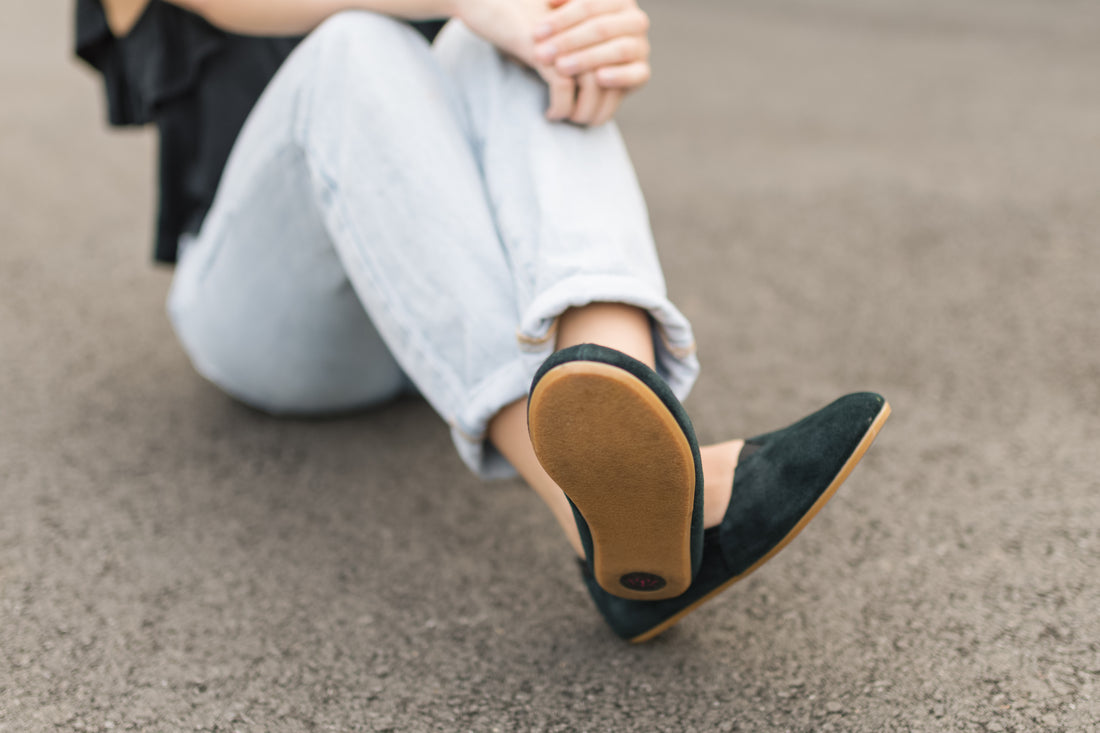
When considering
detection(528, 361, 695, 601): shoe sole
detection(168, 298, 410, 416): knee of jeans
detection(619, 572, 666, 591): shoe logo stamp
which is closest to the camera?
detection(528, 361, 695, 601): shoe sole

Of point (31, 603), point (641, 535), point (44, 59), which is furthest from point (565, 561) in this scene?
point (44, 59)

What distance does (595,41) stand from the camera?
0.71m

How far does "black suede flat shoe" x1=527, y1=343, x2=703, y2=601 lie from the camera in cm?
49

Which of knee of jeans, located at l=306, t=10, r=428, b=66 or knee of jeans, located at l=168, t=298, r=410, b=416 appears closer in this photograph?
knee of jeans, located at l=306, t=10, r=428, b=66

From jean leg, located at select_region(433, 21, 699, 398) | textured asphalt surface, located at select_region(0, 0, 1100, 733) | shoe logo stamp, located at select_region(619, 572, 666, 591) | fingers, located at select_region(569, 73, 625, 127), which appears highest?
fingers, located at select_region(569, 73, 625, 127)

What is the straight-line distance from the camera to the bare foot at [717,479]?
0.60m

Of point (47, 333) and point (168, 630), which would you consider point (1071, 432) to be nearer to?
point (168, 630)

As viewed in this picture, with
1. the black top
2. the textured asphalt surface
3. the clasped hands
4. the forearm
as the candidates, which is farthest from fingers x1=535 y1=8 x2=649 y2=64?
the textured asphalt surface

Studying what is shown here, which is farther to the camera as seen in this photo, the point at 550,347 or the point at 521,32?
the point at 521,32

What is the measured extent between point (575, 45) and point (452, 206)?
17 cm

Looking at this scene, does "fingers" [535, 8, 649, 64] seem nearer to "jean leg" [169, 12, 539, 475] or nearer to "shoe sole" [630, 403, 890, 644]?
"jean leg" [169, 12, 539, 475]

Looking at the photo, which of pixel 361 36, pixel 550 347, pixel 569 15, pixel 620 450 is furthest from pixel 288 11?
pixel 620 450

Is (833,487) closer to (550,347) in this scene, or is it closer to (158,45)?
(550,347)

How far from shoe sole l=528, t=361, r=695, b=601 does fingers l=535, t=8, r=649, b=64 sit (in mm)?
318
